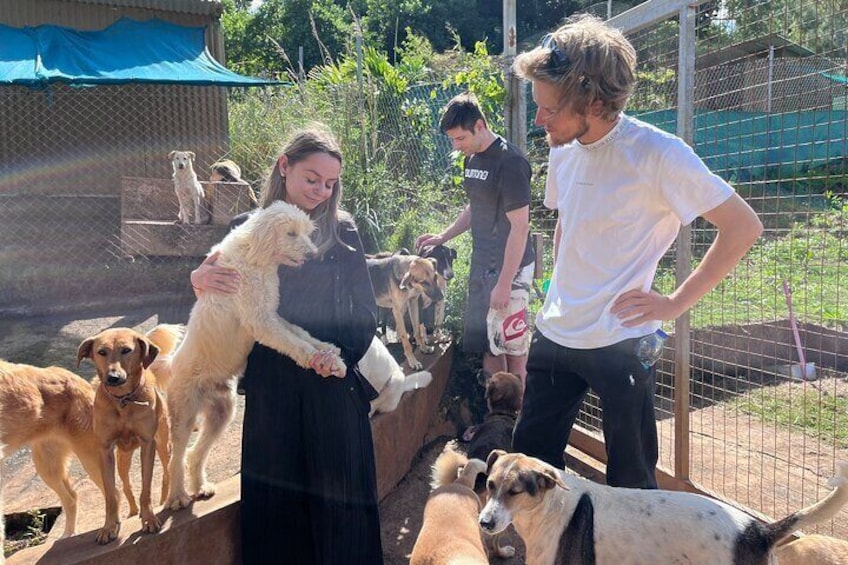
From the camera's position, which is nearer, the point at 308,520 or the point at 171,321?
the point at 308,520

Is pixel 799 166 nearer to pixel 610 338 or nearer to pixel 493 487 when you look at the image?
pixel 610 338

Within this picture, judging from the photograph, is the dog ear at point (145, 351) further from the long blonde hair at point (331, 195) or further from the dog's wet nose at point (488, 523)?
the dog's wet nose at point (488, 523)

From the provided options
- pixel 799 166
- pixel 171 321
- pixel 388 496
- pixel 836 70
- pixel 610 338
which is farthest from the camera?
pixel 171 321

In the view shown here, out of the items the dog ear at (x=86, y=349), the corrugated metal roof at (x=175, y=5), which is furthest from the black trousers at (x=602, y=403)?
the corrugated metal roof at (x=175, y=5)

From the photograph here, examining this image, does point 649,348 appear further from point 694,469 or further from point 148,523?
point 694,469

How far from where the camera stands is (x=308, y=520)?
9.15 ft

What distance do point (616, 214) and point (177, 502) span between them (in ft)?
7.54

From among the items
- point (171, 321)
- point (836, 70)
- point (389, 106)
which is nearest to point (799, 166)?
point (836, 70)

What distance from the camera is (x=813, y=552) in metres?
2.60

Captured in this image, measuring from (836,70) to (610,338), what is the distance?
75.8 inches

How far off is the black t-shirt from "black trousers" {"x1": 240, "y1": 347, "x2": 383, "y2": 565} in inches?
68.2

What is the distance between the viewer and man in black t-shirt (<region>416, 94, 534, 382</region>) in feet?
12.6

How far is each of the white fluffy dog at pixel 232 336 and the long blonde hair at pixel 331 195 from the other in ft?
0.26

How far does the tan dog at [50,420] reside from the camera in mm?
2818
